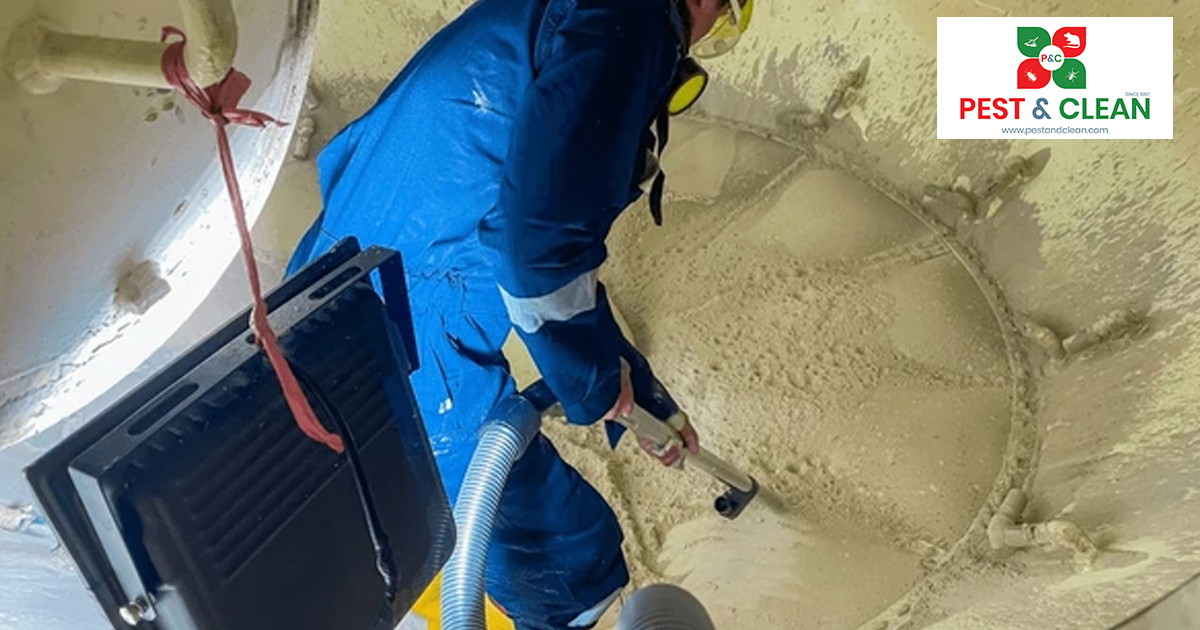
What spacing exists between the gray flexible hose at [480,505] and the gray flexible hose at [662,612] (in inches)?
6.4

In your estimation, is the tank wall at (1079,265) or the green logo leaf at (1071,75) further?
the green logo leaf at (1071,75)

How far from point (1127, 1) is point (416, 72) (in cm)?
112

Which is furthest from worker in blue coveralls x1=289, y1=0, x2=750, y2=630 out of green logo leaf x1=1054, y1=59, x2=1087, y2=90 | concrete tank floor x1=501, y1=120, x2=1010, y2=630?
green logo leaf x1=1054, y1=59, x2=1087, y2=90

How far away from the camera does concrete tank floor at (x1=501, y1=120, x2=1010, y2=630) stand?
175 centimetres

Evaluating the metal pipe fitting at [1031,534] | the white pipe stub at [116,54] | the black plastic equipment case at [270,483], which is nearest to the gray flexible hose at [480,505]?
the black plastic equipment case at [270,483]

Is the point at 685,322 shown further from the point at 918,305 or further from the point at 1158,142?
the point at 1158,142

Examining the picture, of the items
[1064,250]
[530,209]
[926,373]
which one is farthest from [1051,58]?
[530,209]

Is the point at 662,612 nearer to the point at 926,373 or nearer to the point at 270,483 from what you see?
the point at 270,483

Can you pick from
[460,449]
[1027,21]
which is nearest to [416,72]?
[460,449]

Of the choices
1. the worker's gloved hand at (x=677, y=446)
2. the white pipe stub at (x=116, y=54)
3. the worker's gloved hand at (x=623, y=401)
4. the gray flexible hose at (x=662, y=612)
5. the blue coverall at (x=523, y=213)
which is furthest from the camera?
the worker's gloved hand at (x=677, y=446)

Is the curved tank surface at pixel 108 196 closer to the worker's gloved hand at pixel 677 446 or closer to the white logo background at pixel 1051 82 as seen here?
the worker's gloved hand at pixel 677 446

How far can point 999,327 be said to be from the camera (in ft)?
6.11

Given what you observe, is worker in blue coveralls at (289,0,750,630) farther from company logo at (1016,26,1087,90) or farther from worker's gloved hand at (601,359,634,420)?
company logo at (1016,26,1087,90)

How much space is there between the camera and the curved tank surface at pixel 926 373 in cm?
170
